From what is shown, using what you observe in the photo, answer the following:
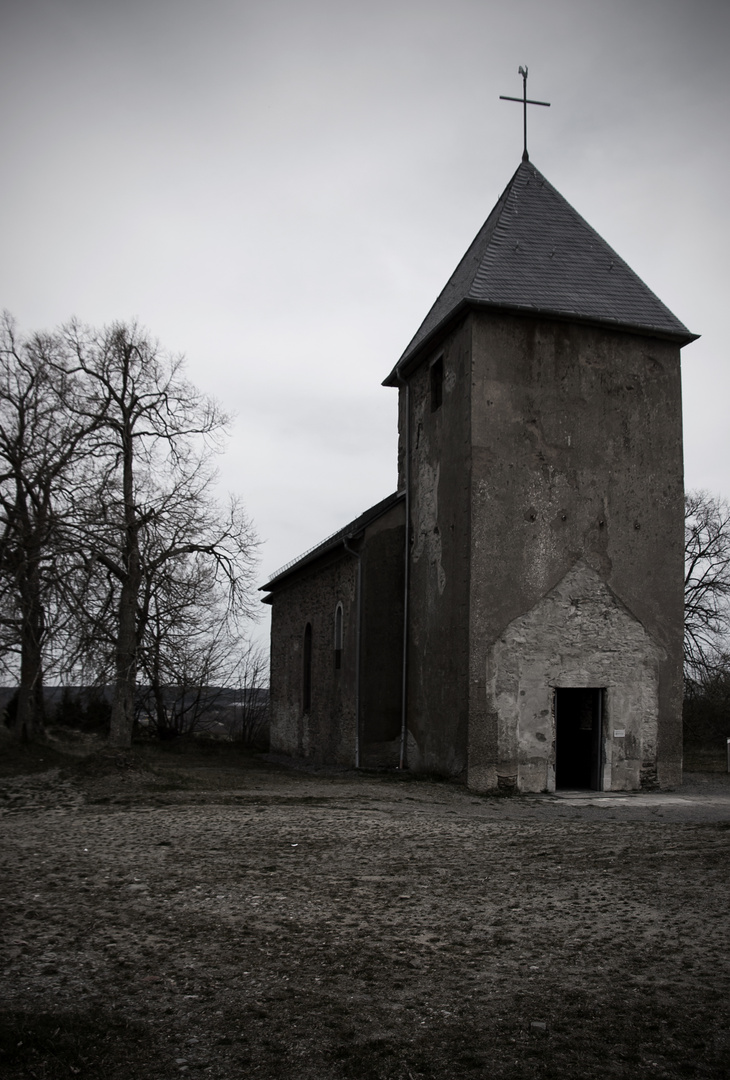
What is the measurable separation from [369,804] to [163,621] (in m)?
11.2

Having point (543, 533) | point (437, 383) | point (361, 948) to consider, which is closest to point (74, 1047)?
point (361, 948)

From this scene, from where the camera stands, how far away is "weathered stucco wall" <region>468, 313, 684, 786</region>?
1582 centimetres

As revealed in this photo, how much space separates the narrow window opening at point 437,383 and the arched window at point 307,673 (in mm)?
9429

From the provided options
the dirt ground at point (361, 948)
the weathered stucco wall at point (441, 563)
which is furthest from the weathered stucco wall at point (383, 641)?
the dirt ground at point (361, 948)

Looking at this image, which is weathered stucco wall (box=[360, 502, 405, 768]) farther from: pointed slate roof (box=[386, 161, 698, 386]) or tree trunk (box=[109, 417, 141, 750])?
tree trunk (box=[109, 417, 141, 750])

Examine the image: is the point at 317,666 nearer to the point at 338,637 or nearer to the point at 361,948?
the point at 338,637

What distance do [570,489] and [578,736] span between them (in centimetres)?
519

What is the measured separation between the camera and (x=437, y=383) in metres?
18.5

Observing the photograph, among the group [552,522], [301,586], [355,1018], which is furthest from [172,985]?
[301,586]

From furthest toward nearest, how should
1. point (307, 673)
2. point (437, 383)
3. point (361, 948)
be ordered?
point (307, 673), point (437, 383), point (361, 948)

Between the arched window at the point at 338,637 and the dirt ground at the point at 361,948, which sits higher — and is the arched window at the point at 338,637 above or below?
Answer: above

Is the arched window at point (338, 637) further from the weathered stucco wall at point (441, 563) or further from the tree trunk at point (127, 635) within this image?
the tree trunk at point (127, 635)

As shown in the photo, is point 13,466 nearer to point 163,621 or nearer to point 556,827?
point 163,621

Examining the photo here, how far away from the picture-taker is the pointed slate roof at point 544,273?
659 inches
